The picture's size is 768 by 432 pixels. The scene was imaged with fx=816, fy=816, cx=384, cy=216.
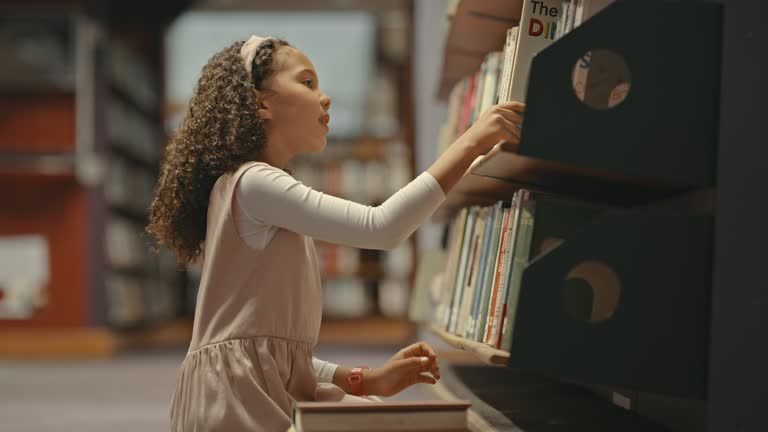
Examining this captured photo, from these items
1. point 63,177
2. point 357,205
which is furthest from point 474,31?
point 63,177

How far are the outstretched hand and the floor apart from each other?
137 centimetres

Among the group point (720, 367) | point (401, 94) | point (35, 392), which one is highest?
point (401, 94)

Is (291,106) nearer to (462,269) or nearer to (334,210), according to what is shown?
(334,210)

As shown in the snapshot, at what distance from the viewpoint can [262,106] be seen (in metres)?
1.39

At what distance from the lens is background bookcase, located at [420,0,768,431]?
1166mm

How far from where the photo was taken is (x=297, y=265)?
1308 millimetres

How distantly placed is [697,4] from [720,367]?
1.77ft

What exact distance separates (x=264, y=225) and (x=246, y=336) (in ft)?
0.58

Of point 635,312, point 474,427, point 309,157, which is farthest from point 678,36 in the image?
point 309,157

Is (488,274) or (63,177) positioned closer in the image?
(488,274)

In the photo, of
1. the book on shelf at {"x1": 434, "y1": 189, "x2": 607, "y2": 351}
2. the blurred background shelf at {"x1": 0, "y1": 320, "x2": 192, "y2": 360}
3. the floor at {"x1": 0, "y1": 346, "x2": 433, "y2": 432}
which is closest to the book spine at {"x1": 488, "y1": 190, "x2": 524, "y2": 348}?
the book on shelf at {"x1": 434, "y1": 189, "x2": 607, "y2": 351}

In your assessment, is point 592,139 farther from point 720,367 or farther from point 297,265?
point 297,265

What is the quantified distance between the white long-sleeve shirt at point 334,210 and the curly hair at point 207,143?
0.10 m

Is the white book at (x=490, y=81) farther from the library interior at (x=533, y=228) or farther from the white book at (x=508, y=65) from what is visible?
the white book at (x=508, y=65)
